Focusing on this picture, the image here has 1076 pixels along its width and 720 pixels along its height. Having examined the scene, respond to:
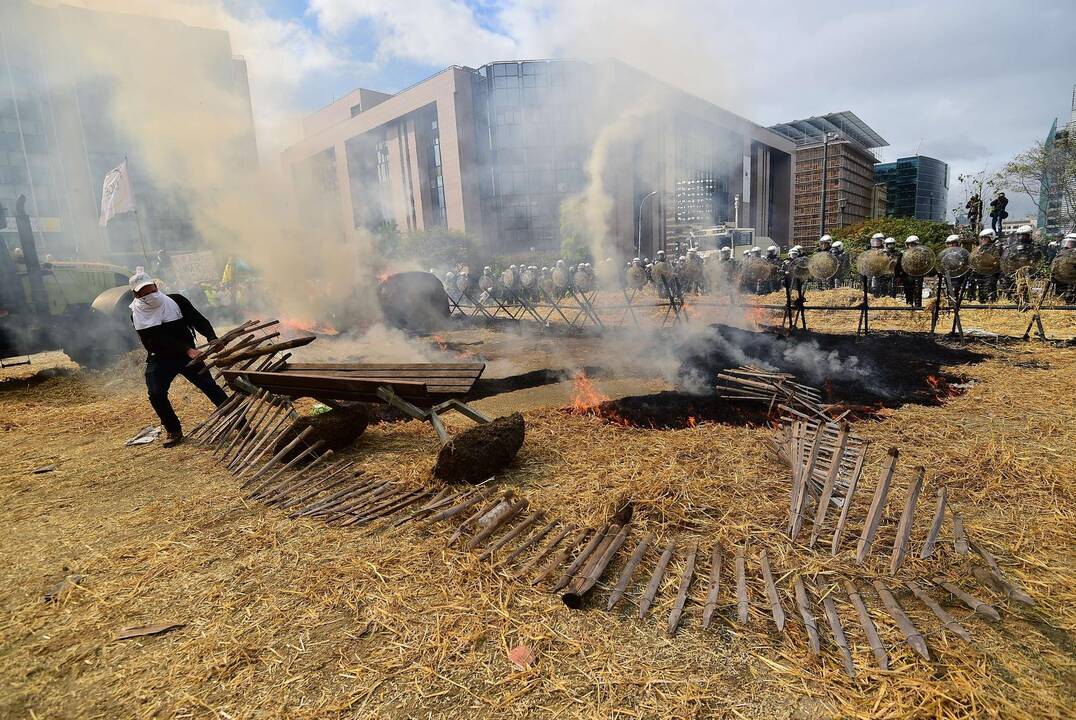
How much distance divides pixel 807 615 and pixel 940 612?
1.98 ft

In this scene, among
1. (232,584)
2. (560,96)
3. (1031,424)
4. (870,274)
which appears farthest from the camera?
(560,96)

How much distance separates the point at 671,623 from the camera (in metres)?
2.41

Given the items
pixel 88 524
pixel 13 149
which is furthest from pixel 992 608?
pixel 13 149

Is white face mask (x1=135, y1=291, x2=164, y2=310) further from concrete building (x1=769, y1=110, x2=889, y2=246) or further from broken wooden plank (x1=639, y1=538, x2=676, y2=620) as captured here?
concrete building (x1=769, y1=110, x2=889, y2=246)

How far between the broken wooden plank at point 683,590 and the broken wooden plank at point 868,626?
756 mm

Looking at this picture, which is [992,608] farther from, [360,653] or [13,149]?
[13,149]

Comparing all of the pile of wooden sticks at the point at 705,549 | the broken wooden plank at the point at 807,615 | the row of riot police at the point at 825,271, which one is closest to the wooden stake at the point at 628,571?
the pile of wooden sticks at the point at 705,549

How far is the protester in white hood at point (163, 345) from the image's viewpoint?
5457mm

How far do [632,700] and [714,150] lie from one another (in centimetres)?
4645

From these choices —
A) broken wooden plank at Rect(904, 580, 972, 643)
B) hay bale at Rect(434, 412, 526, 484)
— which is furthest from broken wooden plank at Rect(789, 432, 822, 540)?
hay bale at Rect(434, 412, 526, 484)

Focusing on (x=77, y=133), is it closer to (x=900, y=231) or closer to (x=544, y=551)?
(x=544, y=551)

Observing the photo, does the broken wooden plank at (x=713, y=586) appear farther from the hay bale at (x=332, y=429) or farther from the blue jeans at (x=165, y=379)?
the blue jeans at (x=165, y=379)

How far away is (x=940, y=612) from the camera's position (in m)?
2.34

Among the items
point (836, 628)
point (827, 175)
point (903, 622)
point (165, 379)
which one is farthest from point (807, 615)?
point (827, 175)
